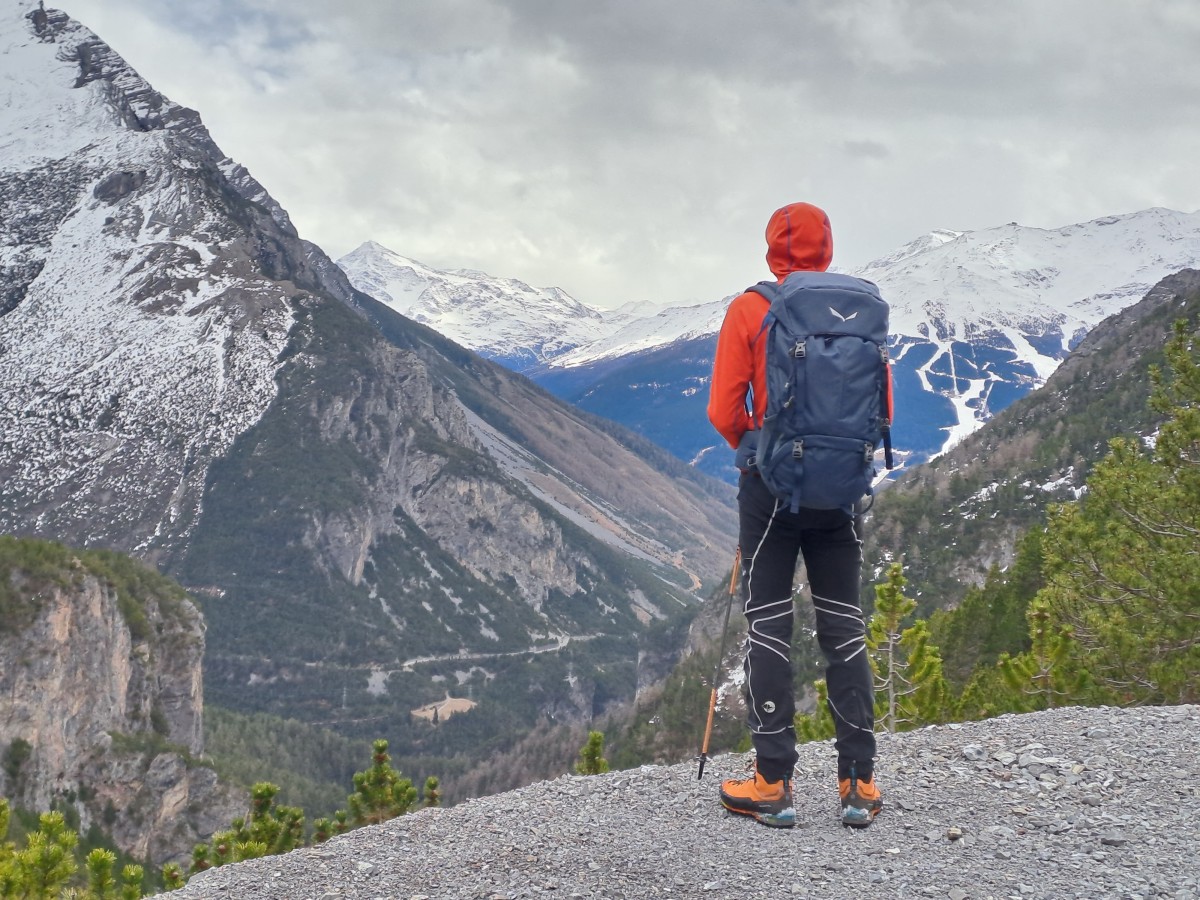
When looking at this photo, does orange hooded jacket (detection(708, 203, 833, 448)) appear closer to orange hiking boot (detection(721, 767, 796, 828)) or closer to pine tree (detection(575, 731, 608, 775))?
orange hiking boot (detection(721, 767, 796, 828))

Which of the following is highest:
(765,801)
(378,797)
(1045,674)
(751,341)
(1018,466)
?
(1018,466)

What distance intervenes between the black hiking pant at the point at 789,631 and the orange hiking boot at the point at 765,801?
0.09 m

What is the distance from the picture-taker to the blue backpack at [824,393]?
627 cm

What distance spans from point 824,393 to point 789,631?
1753 mm

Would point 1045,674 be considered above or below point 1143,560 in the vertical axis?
below

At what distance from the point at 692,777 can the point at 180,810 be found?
9226 centimetres

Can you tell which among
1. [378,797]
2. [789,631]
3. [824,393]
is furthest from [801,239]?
[378,797]

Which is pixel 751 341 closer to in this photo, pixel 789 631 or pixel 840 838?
pixel 789 631

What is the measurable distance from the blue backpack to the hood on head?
0.63m

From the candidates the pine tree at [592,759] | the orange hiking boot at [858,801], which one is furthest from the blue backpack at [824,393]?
the pine tree at [592,759]

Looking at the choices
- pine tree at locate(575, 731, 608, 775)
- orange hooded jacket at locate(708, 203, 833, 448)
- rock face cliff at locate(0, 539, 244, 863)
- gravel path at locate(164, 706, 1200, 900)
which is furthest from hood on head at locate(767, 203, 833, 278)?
rock face cliff at locate(0, 539, 244, 863)

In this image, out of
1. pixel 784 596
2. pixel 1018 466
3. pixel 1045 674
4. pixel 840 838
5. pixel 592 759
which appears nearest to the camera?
pixel 840 838

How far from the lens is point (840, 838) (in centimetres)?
655

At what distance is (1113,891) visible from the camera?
548 cm
